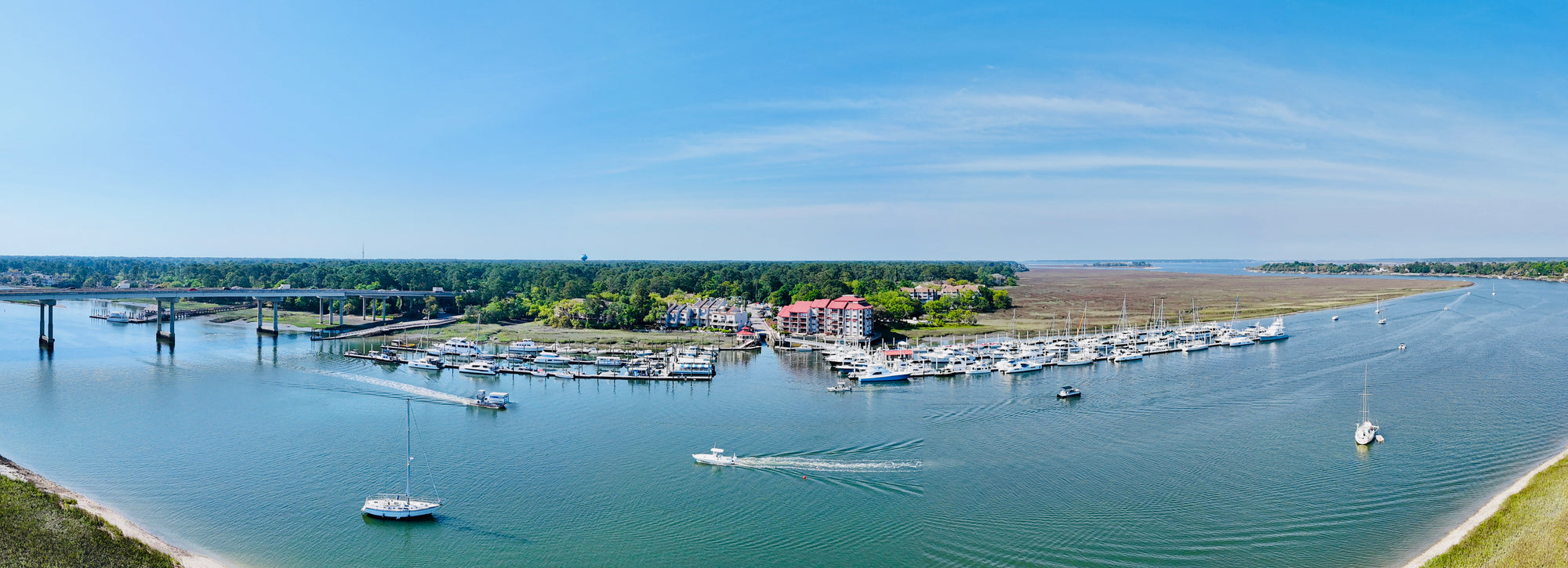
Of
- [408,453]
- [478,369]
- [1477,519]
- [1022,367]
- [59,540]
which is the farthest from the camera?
[1022,367]

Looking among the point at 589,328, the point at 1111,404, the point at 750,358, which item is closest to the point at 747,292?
the point at 589,328

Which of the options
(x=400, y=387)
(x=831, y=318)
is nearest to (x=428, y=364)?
(x=400, y=387)

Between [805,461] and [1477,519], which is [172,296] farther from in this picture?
[1477,519]

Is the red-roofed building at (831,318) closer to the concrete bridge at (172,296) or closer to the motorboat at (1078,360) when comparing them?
the motorboat at (1078,360)

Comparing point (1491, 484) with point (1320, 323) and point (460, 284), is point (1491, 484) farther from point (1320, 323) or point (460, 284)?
point (460, 284)

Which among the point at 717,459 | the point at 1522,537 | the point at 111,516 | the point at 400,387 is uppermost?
the point at 1522,537

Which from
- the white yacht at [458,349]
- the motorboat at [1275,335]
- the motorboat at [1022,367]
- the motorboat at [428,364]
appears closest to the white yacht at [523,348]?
the white yacht at [458,349]

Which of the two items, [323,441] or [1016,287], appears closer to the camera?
[323,441]
